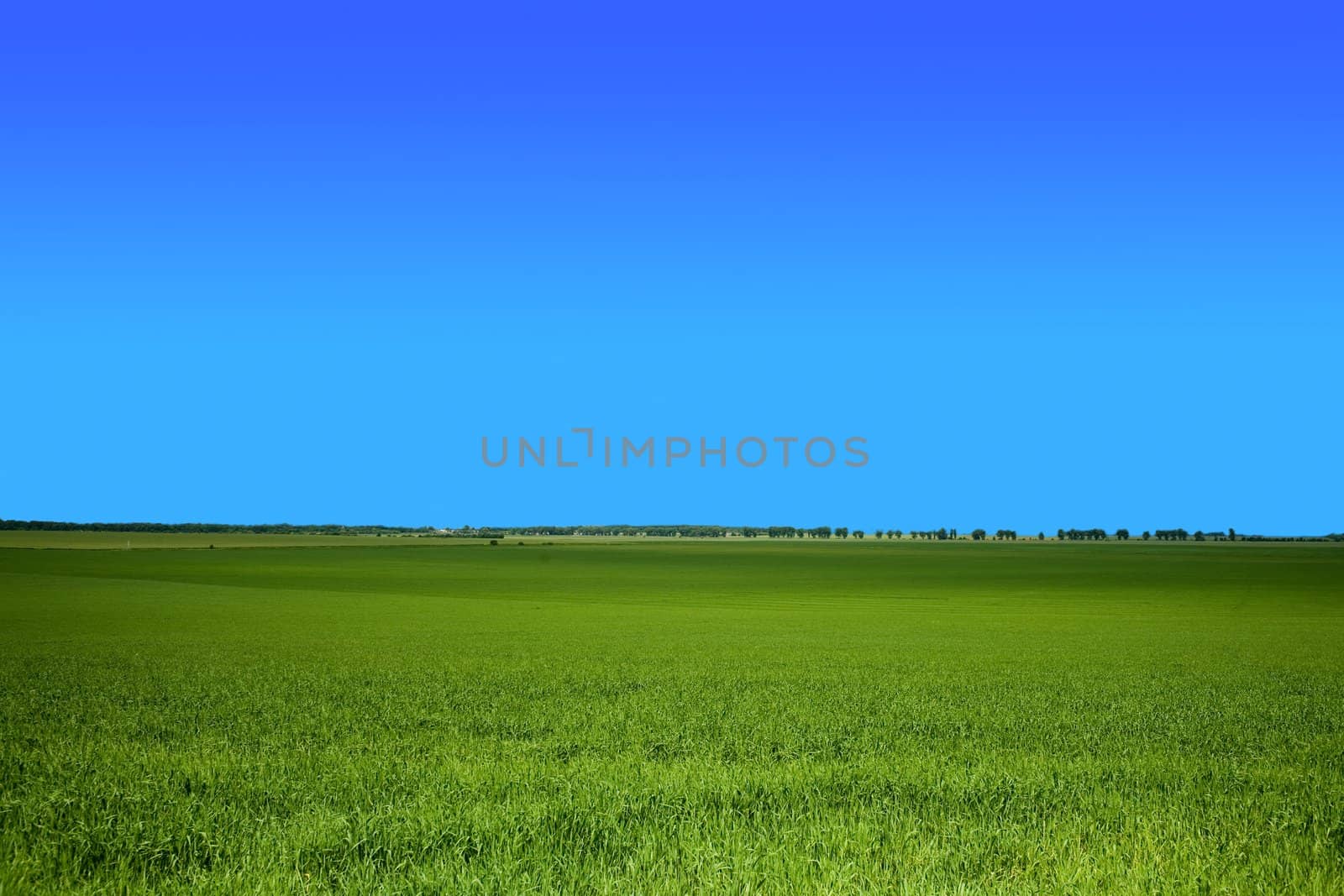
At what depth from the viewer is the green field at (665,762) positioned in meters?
8.19

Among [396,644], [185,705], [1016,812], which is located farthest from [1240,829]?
[396,644]

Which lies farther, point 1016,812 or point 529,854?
point 1016,812

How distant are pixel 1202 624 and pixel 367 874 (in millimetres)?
43883

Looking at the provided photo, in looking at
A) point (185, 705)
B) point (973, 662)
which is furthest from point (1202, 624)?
point (185, 705)

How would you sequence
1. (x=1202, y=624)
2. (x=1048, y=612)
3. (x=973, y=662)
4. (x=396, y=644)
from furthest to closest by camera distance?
→ (x=1048, y=612) < (x=1202, y=624) < (x=396, y=644) < (x=973, y=662)

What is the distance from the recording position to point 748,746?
13.5 m

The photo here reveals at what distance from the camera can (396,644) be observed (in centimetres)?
3173

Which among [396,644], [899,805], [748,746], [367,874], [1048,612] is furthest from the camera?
[1048,612]

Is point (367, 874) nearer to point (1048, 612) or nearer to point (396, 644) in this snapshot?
point (396, 644)

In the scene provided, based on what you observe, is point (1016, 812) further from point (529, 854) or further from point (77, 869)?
point (77, 869)

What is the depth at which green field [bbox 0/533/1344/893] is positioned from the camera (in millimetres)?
8188

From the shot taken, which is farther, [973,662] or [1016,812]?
[973,662]

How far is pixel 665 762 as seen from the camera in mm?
12430

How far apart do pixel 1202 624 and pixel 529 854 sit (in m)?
42.8
